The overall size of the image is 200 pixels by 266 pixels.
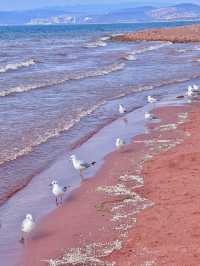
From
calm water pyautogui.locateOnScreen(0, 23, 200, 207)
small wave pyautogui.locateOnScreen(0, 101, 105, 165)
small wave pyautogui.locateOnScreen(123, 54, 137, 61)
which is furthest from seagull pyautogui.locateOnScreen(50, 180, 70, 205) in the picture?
small wave pyautogui.locateOnScreen(123, 54, 137, 61)

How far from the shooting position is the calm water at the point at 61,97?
16.0m

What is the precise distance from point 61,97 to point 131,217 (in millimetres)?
15690

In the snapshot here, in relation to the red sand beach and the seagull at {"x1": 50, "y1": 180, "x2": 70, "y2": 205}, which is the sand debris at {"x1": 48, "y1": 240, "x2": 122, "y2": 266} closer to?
the red sand beach

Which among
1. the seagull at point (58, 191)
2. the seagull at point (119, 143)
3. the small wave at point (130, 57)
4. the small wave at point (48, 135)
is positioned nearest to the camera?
the seagull at point (58, 191)

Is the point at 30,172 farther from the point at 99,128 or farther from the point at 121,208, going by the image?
the point at 99,128

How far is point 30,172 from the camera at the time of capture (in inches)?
568

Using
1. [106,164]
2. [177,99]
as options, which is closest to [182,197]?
[106,164]

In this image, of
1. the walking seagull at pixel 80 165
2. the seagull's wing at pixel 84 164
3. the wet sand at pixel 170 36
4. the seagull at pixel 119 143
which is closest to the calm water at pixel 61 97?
the walking seagull at pixel 80 165

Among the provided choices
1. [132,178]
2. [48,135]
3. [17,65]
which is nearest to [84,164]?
[132,178]

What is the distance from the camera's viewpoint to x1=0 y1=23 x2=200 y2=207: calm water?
16.0 m

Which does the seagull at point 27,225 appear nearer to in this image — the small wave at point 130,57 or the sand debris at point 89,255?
the sand debris at point 89,255

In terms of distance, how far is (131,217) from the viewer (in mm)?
10719

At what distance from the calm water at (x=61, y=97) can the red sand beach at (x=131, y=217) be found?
1840mm

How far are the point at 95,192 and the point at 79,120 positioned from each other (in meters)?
8.52
